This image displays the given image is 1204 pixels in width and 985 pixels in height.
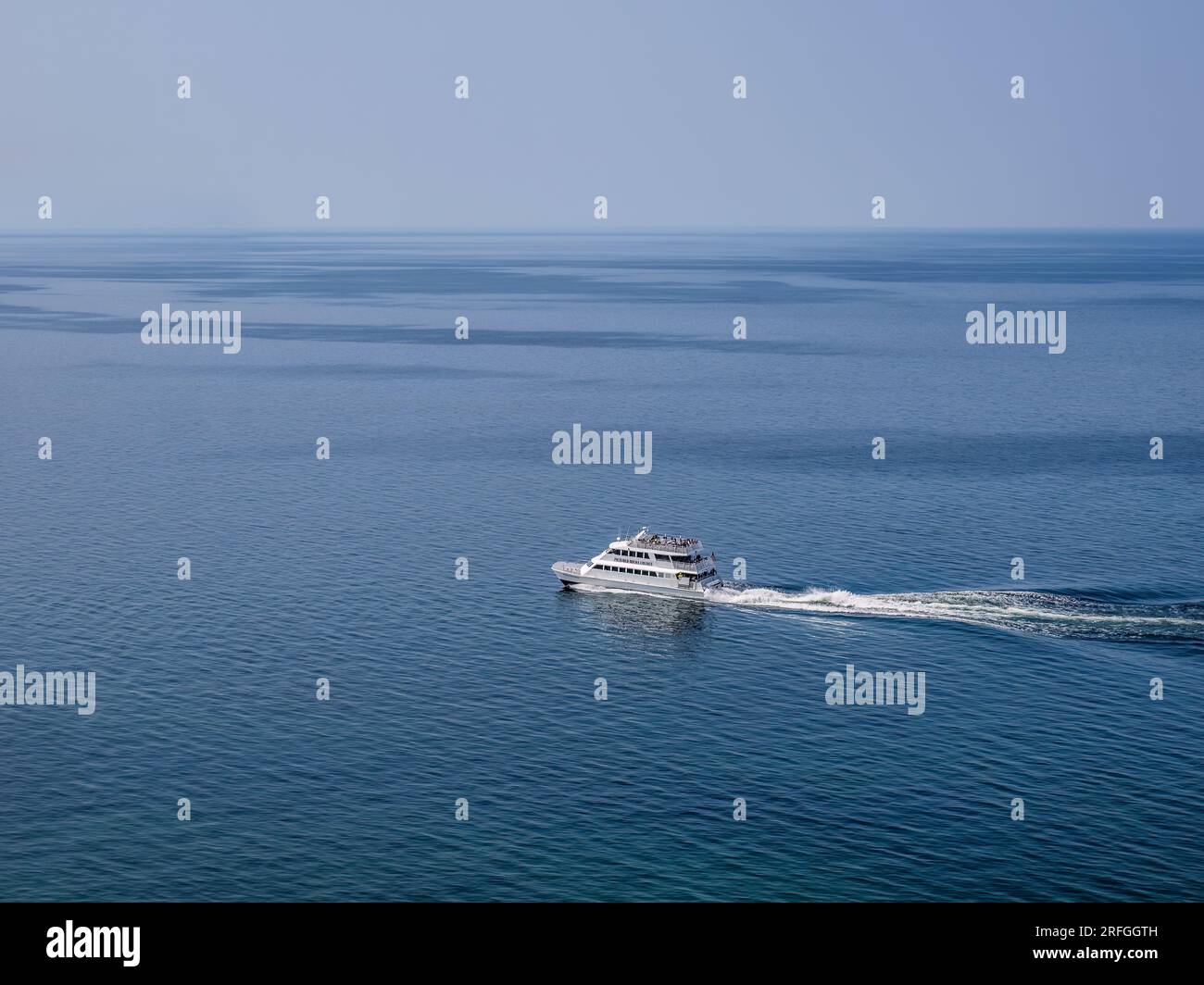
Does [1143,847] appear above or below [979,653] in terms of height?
below

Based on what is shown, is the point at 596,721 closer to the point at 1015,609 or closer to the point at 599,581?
the point at 599,581

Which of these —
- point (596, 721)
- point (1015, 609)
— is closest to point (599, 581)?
point (596, 721)

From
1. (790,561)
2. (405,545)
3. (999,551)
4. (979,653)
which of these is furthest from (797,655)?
(405,545)

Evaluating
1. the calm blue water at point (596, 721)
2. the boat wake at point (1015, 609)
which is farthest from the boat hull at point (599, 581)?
the boat wake at point (1015, 609)

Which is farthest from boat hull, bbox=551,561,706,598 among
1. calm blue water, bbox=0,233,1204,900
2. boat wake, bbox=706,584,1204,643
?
boat wake, bbox=706,584,1204,643

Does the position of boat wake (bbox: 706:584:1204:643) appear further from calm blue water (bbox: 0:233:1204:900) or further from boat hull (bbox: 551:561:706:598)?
boat hull (bbox: 551:561:706:598)
